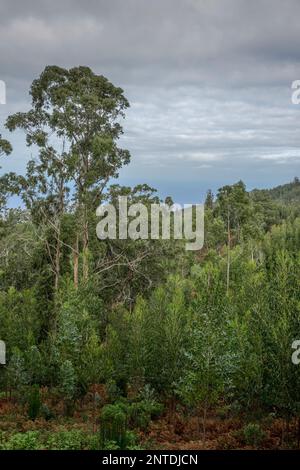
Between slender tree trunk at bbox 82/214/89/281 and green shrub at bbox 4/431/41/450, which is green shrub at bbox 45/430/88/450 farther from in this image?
slender tree trunk at bbox 82/214/89/281

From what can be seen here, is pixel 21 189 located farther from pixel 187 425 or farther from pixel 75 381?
pixel 187 425

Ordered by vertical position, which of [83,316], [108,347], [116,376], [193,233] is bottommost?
[116,376]

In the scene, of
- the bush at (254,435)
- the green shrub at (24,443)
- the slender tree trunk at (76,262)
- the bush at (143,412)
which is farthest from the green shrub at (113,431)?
the slender tree trunk at (76,262)

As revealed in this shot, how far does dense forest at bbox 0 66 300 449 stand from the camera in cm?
1847

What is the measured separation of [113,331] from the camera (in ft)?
81.6

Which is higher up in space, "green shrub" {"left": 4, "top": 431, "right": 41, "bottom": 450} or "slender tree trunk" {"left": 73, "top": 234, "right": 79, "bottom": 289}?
"slender tree trunk" {"left": 73, "top": 234, "right": 79, "bottom": 289}

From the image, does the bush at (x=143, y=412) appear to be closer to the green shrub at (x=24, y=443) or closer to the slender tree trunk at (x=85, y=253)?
the slender tree trunk at (x=85, y=253)

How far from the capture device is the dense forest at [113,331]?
18.5 meters

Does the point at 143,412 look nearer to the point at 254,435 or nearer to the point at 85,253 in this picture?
the point at 254,435

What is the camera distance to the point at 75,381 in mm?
23797

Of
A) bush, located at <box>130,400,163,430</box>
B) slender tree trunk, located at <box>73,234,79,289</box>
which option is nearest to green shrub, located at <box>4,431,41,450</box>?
bush, located at <box>130,400,163,430</box>

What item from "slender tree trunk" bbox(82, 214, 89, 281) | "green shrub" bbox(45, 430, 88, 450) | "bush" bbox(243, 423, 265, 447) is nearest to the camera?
"green shrub" bbox(45, 430, 88, 450)
